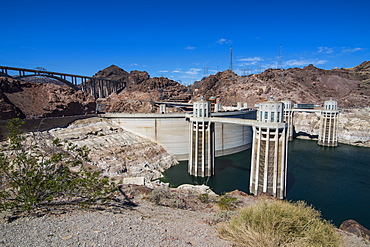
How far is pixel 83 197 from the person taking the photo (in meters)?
13.2

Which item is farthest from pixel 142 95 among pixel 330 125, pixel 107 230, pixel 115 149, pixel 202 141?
pixel 107 230

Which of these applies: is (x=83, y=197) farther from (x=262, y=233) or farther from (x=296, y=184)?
(x=296, y=184)

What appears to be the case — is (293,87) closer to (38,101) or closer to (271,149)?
(271,149)

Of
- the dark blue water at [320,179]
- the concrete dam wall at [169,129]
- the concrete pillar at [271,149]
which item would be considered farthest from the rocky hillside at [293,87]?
the concrete pillar at [271,149]

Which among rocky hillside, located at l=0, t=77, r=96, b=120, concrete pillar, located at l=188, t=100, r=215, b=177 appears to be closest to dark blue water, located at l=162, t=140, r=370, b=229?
concrete pillar, located at l=188, t=100, r=215, b=177

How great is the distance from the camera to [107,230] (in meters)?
9.20

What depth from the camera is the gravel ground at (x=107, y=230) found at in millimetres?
8031

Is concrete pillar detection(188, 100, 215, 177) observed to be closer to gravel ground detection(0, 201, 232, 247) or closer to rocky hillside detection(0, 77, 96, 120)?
gravel ground detection(0, 201, 232, 247)

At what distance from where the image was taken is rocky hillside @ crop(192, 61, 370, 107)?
8269 centimetres

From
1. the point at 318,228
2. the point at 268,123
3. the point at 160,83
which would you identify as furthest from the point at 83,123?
the point at 160,83

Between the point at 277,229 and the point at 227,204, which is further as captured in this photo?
the point at 227,204

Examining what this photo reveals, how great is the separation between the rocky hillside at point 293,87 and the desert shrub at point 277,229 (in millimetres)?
73615

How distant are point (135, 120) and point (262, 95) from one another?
5725 cm

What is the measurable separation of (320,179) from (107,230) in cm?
3213
